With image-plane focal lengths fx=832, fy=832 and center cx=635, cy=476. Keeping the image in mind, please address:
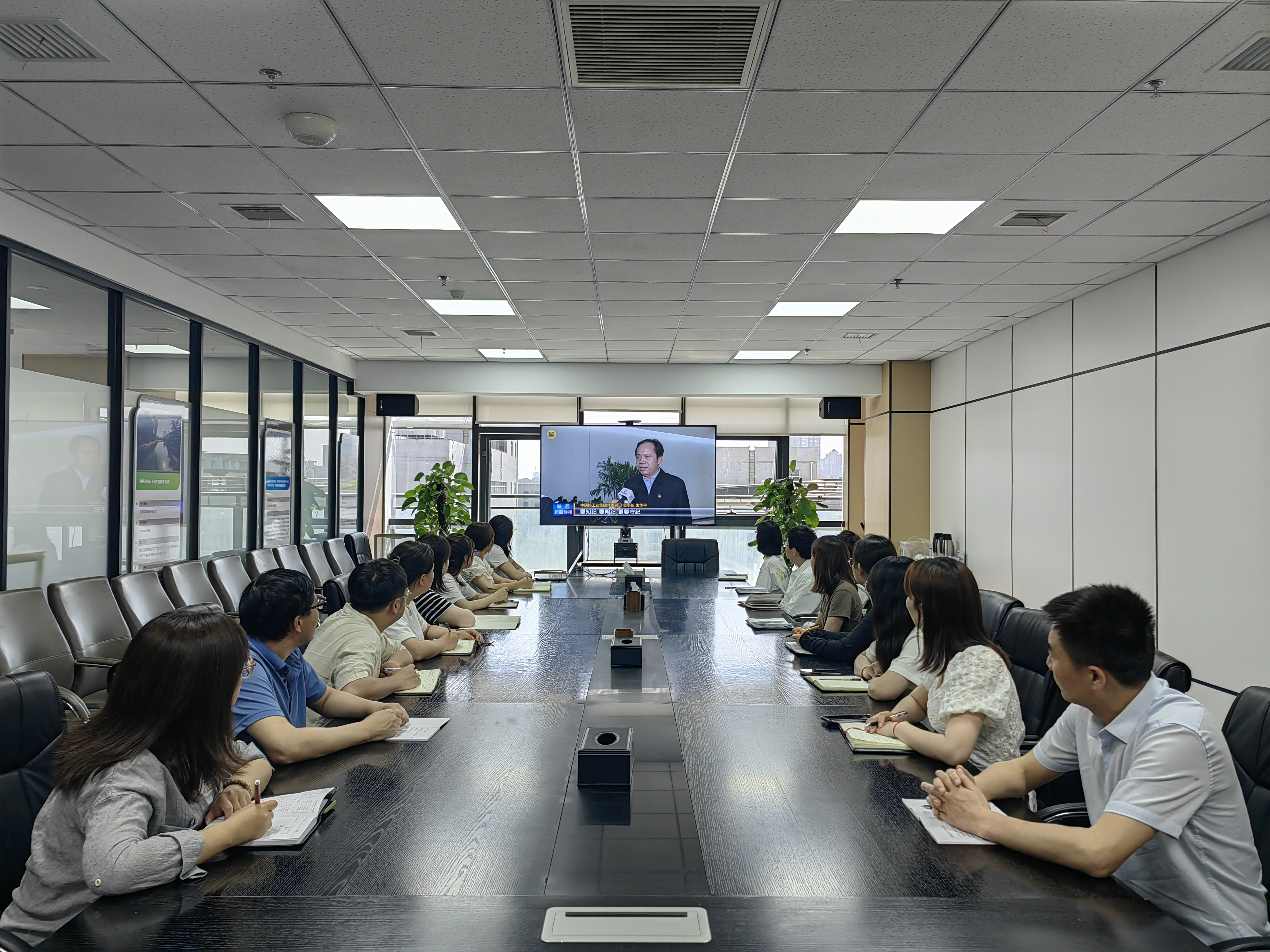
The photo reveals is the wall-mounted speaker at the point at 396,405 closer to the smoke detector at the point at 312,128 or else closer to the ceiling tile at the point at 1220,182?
the smoke detector at the point at 312,128

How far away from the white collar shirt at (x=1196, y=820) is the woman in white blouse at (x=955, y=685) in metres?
0.55

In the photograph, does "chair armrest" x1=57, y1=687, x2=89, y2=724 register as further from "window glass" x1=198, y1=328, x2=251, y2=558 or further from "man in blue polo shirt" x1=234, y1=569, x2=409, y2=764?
"window glass" x1=198, y1=328, x2=251, y2=558

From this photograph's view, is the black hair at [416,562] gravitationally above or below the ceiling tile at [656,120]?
below

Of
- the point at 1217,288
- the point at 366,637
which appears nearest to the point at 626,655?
the point at 366,637

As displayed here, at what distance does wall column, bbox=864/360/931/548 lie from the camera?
9.58 meters

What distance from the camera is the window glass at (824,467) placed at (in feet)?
36.6

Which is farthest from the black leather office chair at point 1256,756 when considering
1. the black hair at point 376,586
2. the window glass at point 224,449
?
the window glass at point 224,449

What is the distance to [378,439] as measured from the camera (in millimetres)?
10891

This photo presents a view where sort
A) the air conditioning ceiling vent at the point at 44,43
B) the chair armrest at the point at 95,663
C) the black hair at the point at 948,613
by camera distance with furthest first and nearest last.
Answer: the chair armrest at the point at 95,663, the air conditioning ceiling vent at the point at 44,43, the black hair at the point at 948,613

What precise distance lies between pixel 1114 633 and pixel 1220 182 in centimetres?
330

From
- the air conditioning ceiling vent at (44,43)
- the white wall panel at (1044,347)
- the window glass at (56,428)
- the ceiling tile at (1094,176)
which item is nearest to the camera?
the air conditioning ceiling vent at (44,43)

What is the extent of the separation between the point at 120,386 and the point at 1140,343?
266 inches

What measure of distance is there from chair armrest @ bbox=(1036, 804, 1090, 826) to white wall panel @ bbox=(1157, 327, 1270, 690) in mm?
3160

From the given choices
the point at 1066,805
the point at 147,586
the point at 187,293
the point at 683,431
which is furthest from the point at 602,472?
the point at 1066,805
